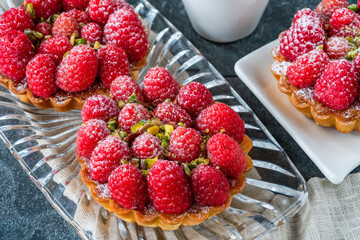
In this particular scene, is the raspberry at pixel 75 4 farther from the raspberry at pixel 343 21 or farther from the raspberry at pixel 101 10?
the raspberry at pixel 343 21

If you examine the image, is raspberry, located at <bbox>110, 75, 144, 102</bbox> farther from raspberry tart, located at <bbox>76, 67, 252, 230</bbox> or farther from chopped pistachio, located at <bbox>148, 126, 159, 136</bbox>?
chopped pistachio, located at <bbox>148, 126, 159, 136</bbox>

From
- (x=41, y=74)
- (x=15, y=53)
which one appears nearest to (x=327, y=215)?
(x=41, y=74)

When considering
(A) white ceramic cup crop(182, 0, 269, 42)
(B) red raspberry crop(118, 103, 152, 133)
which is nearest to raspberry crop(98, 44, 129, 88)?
(B) red raspberry crop(118, 103, 152, 133)

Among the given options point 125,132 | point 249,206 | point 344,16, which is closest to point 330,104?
point 344,16

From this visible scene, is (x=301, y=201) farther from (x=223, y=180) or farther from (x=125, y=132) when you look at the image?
(x=125, y=132)

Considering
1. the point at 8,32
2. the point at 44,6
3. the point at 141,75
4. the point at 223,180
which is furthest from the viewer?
the point at 141,75

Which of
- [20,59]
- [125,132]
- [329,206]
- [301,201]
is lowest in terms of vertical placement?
[329,206]

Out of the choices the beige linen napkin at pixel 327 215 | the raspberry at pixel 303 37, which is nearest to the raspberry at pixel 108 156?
the beige linen napkin at pixel 327 215
